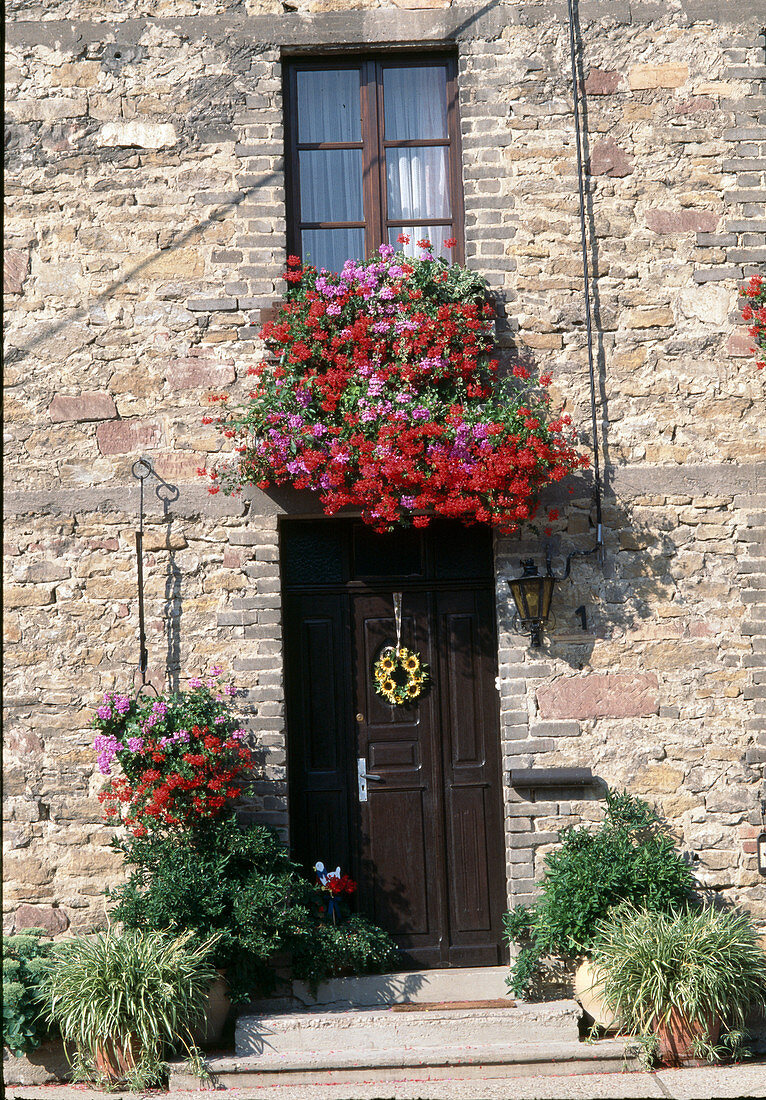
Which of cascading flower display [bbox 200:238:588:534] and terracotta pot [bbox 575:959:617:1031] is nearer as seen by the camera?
terracotta pot [bbox 575:959:617:1031]

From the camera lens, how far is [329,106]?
6188 mm

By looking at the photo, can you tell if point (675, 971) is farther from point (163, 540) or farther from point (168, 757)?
point (163, 540)

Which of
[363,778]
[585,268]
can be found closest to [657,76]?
[585,268]

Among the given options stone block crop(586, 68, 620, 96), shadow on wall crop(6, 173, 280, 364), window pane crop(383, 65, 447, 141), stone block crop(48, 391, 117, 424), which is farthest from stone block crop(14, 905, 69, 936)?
stone block crop(586, 68, 620, 96)

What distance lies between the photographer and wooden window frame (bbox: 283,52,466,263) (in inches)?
240

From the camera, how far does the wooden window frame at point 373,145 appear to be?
6.10 metres

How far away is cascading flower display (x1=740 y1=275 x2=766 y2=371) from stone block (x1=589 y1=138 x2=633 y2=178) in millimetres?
963

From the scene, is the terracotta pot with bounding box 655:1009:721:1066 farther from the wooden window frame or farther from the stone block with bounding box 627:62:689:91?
the stone block with bounding box 627:62:689:91

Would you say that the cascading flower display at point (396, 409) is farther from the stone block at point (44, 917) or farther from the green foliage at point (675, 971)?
the stone block at point (44, 917)

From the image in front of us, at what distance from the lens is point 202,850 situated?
206 inches

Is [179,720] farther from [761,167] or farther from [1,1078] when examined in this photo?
[761,167]

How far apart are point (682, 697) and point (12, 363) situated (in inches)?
166

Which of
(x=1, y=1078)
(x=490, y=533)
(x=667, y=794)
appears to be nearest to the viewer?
(x=1, y=1078)

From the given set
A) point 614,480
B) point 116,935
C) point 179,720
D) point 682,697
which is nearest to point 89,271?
point 179,720
